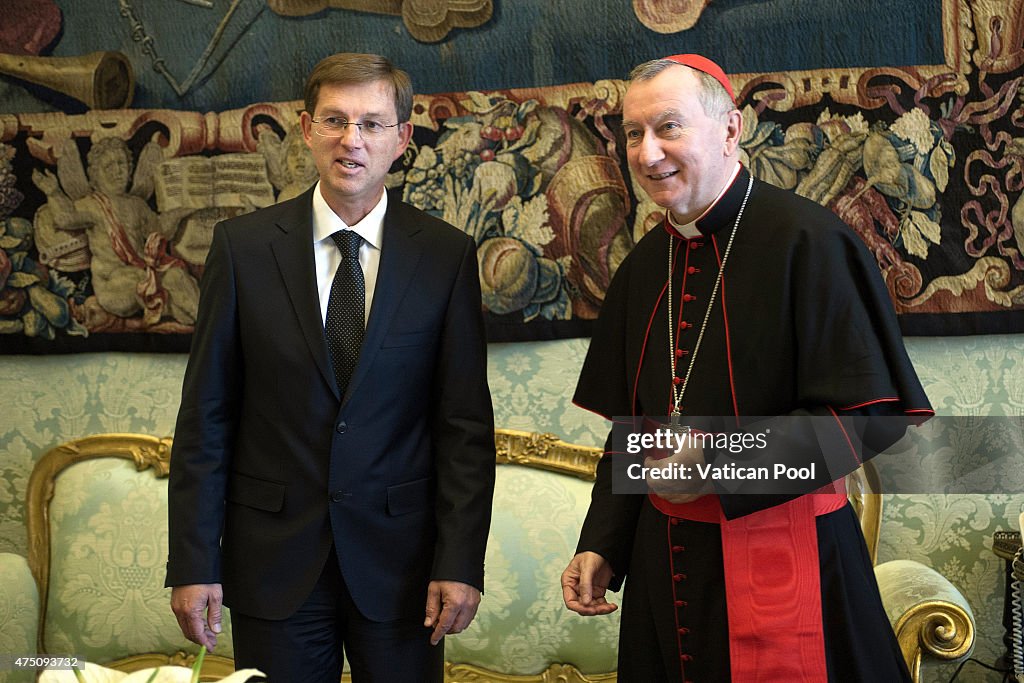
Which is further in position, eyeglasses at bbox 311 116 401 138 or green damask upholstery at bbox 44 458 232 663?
green damask upholstery at bbox 44 458 232 663

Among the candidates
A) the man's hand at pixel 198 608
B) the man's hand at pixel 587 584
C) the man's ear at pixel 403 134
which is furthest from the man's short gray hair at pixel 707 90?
the man's hand at pixel 198 608

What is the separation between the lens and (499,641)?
309 centimetres

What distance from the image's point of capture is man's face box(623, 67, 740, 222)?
1.81 meters

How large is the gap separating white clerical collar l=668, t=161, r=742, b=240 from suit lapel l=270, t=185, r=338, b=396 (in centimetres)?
74

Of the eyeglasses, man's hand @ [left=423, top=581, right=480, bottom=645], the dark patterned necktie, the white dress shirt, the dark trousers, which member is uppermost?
the eyeglasses

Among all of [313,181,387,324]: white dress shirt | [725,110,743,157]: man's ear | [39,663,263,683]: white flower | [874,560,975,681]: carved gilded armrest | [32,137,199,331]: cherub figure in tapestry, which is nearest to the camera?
[39,663,263,683]: white flower

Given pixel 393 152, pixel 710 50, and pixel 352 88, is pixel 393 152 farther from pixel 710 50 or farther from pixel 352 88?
pixel 710 50

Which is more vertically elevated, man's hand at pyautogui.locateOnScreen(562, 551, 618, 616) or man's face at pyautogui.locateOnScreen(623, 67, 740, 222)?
man's face at pyautogui.locateOnScreen(623, 67, 740, 222)

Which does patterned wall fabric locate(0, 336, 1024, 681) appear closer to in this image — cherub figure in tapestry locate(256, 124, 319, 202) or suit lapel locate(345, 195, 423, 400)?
cherub figure in tapestry locate(256, 124, 319, 202)

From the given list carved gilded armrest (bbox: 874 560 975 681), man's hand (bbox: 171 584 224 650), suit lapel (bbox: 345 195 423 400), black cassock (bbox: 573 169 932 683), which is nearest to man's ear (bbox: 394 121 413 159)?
suit lapel (bbox: 345 195 423 400)

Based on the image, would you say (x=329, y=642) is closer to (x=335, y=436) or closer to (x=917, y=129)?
(x=335, y=436)

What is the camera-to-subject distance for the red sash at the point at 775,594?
1788mm

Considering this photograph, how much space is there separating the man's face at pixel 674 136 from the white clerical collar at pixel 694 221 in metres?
0.05

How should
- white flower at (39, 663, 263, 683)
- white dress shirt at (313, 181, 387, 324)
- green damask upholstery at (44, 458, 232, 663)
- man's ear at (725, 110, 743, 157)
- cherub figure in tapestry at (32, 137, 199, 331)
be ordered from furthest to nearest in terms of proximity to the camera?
cherub figure in tapestry at (32, 137, 199, 331)
green damask upholstery at (44, 458, 232, 663)
white dress shirt at (313, 181, 387, 324)
man's ear at (725, 110, 743, 157)
white flower at (39, 663, 263, 683)
